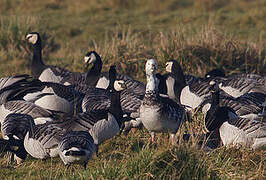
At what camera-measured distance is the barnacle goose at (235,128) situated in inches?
308

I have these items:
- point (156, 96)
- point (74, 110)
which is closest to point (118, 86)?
point (156, 96)

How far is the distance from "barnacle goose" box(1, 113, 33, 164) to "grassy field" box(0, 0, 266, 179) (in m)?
0.27

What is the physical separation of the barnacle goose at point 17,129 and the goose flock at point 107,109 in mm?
15

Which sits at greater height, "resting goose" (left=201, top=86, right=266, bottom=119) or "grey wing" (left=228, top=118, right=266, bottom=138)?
"grey wing" (left=228, top=118, right=266, bottom=138)

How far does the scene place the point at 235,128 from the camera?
8.06m

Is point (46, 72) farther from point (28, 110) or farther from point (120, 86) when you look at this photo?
point (120, 86)

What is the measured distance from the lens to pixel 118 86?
8758 millimetres

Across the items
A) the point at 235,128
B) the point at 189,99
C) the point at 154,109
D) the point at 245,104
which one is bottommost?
the point at 189,99

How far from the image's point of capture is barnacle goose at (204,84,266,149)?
7.81m

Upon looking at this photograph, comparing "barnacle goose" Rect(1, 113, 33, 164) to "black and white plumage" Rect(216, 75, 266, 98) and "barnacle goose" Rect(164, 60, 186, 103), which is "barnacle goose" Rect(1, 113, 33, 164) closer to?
"barnacle goose" Rect(164, 60, 186, 103)

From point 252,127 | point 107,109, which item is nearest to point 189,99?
point 107,109

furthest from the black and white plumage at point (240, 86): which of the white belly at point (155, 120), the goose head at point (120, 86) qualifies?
the white belly at point (155, 120)

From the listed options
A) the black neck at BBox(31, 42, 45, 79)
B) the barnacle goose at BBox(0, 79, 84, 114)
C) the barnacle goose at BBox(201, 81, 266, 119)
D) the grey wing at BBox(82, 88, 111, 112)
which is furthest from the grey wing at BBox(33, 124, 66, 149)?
the black neck at BBox(31, 42, 45, 79)

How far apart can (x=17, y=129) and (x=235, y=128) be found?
3.41 meters
